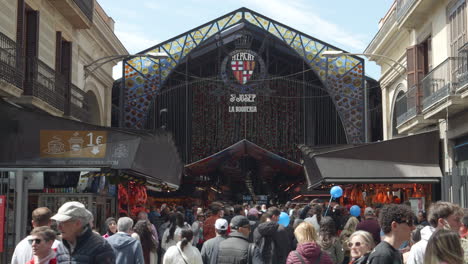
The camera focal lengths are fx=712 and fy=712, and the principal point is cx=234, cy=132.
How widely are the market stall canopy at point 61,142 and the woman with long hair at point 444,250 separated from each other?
1078 cm

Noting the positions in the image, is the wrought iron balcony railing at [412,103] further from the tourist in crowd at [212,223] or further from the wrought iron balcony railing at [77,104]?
the wrought iron balcony railing at [77,104]

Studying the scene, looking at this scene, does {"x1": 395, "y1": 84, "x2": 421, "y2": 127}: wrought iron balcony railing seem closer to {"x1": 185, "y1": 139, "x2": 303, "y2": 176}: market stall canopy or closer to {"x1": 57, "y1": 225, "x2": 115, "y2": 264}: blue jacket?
{"x1": 185, "y1": 139, "x2": 303, "y2": 176}: market stall canopy

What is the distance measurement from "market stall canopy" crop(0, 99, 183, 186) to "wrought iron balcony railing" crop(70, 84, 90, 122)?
232 inches

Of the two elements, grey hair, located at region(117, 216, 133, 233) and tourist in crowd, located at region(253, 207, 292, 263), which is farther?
grey hair, located at region(117, 216, 133, 233)

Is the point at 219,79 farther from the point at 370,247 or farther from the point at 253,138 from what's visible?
the point at 370,247

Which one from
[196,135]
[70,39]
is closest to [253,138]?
[196,135]

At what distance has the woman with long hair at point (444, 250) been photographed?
467 centimetres

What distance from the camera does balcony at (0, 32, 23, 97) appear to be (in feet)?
51.9

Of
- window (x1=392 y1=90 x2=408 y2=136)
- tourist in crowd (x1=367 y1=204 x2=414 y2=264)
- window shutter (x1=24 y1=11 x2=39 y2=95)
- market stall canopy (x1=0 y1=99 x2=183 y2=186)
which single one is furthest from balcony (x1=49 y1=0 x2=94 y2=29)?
tourist in crowd (x1=367 y1=204 x2=414 y2=264)

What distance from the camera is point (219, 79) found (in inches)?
1276

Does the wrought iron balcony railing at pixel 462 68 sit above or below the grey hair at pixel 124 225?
above

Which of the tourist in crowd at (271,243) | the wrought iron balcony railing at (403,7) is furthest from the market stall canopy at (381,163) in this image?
the tourist in crowd at (271,243)

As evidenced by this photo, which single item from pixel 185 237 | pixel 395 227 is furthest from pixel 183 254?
pixel 395 227

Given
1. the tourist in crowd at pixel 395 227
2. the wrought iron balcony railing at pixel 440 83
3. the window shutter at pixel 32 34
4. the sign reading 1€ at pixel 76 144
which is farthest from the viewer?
the window shutter at pixel 32 34
